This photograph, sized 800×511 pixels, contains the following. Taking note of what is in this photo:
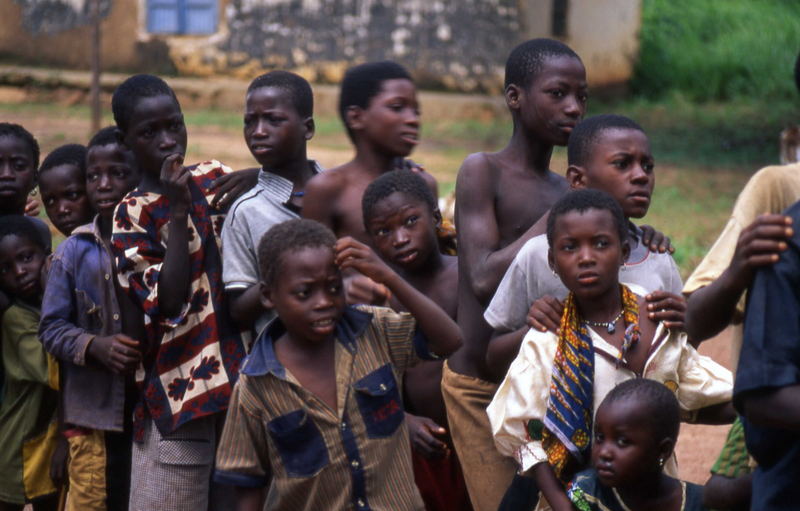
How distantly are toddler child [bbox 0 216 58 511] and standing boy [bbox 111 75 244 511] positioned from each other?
0.67m

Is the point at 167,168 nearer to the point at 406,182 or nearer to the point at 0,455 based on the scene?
the point at 406,182

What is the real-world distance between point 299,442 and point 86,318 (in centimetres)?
120

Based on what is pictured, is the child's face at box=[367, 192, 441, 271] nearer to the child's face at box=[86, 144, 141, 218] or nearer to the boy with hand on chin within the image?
the boy with hand on chin

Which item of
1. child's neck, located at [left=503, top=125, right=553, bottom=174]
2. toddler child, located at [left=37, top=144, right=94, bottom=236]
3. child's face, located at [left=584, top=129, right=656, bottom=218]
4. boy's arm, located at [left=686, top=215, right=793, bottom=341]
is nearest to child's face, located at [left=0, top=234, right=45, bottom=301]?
toddler child, located at [left=37, top=144, right=94, bottom=236]

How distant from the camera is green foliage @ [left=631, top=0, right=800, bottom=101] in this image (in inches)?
735

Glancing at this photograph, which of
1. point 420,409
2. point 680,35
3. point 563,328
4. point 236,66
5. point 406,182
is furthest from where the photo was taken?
point 680,35

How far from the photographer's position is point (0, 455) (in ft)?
14.4

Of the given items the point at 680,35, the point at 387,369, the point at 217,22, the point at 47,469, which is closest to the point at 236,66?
the point at 217,22

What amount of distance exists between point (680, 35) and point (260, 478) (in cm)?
1854

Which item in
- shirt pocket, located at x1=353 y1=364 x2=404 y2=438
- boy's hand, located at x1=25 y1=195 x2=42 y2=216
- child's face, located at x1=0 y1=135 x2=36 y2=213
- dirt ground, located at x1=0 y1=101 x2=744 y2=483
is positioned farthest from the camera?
dirt ground, located at x1=0 y1=101 x2=744 y2=483

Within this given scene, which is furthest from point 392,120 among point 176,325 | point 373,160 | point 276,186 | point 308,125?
point 176,325

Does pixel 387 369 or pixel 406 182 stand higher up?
pixel 406 182

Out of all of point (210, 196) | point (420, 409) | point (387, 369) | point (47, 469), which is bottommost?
point (47, 469)

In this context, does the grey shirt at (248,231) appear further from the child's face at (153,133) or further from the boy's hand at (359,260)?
the boy's hand at (359,260)
